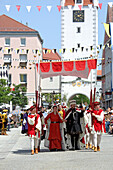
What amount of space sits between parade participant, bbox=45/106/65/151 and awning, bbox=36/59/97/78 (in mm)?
2786

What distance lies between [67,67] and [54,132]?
354 cm

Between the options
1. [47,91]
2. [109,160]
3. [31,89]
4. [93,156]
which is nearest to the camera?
[109,160]

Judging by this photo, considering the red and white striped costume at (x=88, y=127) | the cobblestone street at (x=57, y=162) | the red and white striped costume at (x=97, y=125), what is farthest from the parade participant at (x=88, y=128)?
the cobblestone street at (x=57, y=162)

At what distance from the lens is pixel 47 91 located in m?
104

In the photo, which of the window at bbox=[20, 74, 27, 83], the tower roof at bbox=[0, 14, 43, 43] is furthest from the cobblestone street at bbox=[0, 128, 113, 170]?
the tower roof at bbox=[0, 14, 43, 43]

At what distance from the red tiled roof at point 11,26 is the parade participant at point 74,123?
236 ft

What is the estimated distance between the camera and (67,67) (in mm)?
18594

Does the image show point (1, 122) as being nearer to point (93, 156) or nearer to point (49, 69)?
point (49, 69)

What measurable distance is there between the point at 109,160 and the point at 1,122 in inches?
648

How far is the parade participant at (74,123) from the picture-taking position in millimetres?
15938

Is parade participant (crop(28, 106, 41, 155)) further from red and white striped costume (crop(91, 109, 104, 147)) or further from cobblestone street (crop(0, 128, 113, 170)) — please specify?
red and white striped costume (crop(91, 109, 104, 147))

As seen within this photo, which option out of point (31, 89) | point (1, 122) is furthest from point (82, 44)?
point (1, 122)

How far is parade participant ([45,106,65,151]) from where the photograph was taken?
15.8m

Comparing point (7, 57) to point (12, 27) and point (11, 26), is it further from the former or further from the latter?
point (11, 26)
